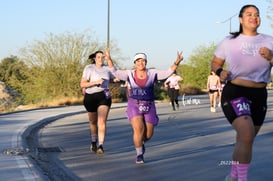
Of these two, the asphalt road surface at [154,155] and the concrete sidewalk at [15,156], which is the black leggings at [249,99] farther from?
the concrete sidewalk at [15,156]

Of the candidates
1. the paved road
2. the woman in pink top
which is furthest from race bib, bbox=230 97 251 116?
the paved road

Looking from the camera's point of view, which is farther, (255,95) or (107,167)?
(107,167)

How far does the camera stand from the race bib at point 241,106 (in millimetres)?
5746

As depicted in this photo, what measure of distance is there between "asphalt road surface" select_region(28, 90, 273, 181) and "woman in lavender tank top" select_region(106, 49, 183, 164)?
505 millimetres

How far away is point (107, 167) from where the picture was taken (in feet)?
27.9

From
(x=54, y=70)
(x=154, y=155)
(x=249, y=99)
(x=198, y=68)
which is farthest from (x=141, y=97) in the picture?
(x=198, y=68)

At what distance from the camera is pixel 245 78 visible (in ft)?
18.9

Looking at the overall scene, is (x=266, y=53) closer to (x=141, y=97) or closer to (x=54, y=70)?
(x=141, y=97)

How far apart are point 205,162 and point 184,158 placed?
0.63 meters

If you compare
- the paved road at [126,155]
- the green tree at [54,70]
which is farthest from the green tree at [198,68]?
the paved road at [126,155]

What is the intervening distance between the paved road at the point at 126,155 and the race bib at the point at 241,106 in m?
1.77

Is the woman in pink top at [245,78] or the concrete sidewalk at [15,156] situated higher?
the woman in pink top at [245,78]

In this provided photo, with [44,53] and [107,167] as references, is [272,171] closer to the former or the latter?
[107,167]

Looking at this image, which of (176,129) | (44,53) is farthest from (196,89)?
(176,129)
